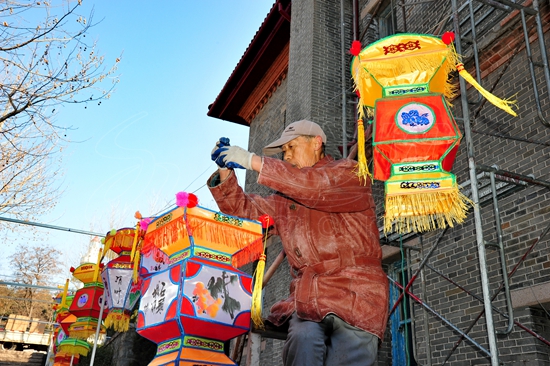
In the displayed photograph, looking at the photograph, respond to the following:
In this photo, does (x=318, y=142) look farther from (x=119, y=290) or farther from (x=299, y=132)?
(x=119, y=290)

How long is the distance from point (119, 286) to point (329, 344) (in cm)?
665

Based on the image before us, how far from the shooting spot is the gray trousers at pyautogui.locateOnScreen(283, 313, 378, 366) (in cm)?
245

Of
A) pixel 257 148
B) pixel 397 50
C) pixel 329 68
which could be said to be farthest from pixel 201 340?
pixel 257 148

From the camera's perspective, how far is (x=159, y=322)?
177 inches

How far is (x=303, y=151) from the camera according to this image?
122 inches

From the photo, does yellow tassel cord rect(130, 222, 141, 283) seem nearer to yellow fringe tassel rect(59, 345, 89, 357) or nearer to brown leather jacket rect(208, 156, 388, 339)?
brown leather jacket rect(208, 156, 388, 339)

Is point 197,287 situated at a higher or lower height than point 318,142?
lower

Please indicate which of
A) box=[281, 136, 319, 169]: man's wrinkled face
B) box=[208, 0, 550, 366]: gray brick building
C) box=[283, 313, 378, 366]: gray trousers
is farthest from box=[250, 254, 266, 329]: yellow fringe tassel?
box=[281, 136, 319, 169]: man's wrinkled face

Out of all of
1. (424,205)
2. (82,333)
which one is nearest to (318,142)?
(424,205)

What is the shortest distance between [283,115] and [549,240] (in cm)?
714

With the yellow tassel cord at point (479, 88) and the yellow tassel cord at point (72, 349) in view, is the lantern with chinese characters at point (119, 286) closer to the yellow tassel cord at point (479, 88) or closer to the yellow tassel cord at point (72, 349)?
the yellow tassel cord at point (72, 349)

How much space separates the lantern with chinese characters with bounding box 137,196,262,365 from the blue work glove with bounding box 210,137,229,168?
1.78 m

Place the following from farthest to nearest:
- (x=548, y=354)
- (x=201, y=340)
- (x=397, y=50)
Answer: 1. (x=548, y=354)
2. (x=201, y=340)
3. (x=397, y=50)

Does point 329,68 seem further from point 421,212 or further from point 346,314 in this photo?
point 346,314
